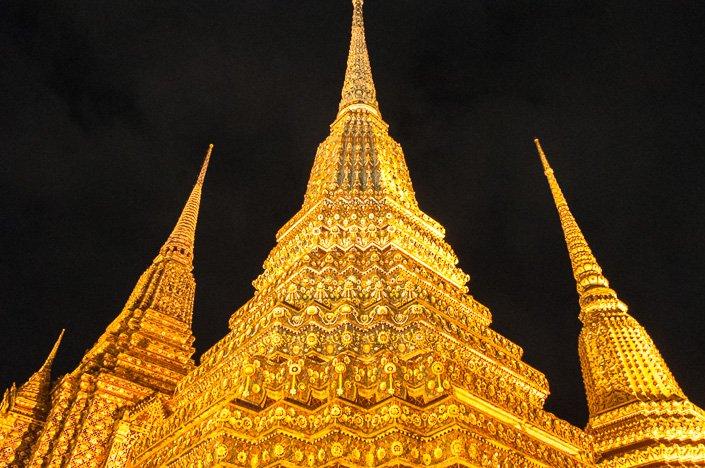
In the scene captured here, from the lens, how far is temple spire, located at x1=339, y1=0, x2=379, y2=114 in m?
10.4

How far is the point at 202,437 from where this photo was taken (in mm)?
4570

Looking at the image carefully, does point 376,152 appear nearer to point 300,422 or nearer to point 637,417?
point 300,422

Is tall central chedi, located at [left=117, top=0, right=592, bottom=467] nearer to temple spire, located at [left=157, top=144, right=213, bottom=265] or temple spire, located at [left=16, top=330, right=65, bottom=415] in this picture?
temple spire, located at [left=16, top=330, right=65, bottom=415]

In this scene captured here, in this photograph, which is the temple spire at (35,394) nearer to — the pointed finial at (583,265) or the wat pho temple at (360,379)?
the wat pho temple at (360,379)

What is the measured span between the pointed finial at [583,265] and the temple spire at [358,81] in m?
8.99

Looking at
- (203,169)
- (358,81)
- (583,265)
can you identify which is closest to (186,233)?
(203,169)

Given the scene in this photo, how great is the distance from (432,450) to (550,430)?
190cm

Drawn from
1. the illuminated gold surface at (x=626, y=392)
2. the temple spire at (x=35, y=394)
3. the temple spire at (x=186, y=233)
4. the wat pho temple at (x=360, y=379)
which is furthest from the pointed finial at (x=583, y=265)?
the temple spire at (x=35, y=394)

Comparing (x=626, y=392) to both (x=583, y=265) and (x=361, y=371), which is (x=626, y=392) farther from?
(x=361, y=371)

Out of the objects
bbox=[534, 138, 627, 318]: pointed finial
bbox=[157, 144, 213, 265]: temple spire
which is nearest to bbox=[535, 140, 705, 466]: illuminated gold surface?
bbox=[534, 138, 627, 318]: pointed finial

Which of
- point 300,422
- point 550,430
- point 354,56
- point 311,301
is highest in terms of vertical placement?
point 354,56

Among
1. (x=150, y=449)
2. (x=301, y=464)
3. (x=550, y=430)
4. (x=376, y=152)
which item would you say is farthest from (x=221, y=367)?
(x=376, y=152)

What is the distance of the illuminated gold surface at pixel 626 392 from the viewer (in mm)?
10641

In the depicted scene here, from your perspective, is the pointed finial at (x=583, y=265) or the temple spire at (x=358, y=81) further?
the pointed finial at (x=583, y=265)
